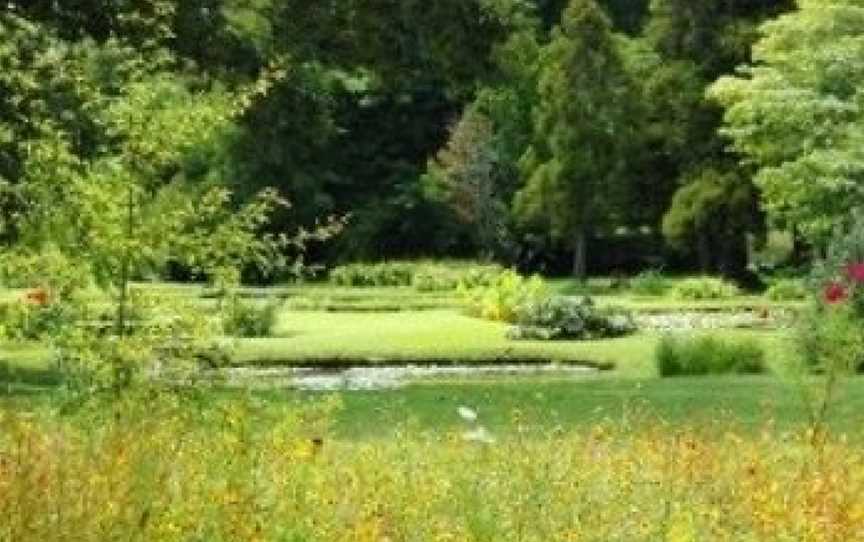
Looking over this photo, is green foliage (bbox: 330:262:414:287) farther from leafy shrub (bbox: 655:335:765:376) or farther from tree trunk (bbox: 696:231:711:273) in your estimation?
leafy shrub (bbox: 655:335:765:376)

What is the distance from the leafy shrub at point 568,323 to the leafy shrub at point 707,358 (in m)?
5.58

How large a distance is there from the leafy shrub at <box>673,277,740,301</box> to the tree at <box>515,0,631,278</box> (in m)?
6.81

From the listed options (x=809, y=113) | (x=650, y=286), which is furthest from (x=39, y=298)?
(x=650, y=286)

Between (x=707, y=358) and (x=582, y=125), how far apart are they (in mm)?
28781

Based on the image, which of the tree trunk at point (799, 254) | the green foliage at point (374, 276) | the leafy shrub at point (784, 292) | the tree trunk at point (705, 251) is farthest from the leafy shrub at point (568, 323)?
the tree trunk at point (799, 254)

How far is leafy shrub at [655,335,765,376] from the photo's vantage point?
20578 millimetres

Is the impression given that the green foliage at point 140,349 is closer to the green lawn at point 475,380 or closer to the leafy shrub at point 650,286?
the green lawn at point 475,380

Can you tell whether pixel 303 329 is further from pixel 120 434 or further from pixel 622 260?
pixel 622 260

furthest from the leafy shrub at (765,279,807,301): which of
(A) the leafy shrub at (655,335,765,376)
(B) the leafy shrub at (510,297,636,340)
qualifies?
(A) the leafy shrub at (655,335,765,376)

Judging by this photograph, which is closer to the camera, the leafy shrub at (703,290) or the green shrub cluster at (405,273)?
the leafy shrub at (703,290)

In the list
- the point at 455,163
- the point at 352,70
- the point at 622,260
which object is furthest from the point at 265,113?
the point at 622,260

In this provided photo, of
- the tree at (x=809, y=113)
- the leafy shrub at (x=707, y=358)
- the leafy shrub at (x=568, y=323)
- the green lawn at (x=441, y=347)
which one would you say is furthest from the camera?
the tree at (x=809, y=113)

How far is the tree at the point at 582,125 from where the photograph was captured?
48.9 metres

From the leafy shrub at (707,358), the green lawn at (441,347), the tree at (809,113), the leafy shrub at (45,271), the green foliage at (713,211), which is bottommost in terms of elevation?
the green lawn at (441,347)
